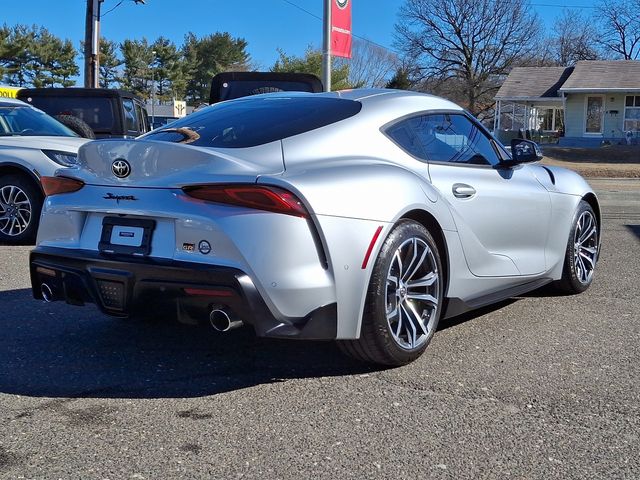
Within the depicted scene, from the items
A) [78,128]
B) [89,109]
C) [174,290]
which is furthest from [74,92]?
[174,290]

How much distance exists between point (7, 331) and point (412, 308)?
2.57 metres

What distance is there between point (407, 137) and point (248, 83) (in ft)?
27.8

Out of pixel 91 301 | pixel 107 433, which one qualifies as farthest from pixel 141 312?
pixel 107 433

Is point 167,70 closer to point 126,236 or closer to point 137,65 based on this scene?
point 137,65

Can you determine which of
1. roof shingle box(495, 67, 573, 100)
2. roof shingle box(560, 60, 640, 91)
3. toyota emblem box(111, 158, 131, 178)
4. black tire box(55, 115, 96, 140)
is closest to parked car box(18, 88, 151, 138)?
black tire box(55, 115, 96, 140)

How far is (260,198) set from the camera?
343cm

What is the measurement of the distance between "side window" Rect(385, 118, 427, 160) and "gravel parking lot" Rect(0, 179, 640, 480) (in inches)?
45.9

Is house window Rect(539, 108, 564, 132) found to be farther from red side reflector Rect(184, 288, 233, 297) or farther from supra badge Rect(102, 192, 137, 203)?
red side reflector Rect(184, 288, 233, 297)

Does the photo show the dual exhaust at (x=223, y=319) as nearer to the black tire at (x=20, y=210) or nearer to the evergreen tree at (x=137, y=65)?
the black tire at (x=20, y=210)

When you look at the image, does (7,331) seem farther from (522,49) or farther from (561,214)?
(522,49)

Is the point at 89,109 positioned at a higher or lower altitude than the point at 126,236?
higher

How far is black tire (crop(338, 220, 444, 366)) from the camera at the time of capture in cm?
Result: 371

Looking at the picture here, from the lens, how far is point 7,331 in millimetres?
4746

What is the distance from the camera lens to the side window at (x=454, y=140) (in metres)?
4.55
